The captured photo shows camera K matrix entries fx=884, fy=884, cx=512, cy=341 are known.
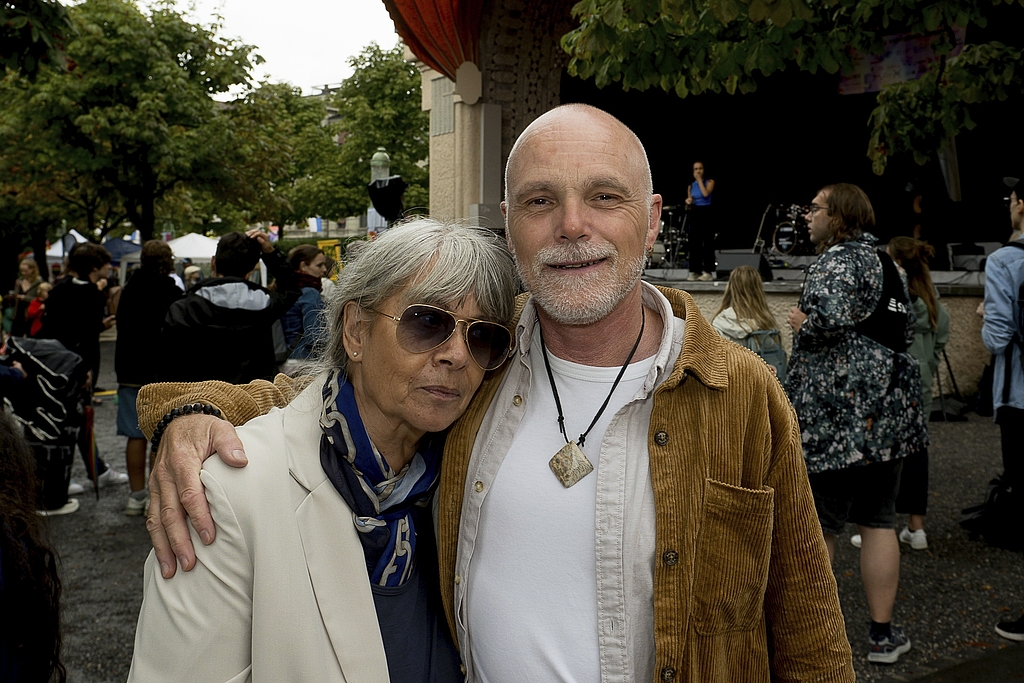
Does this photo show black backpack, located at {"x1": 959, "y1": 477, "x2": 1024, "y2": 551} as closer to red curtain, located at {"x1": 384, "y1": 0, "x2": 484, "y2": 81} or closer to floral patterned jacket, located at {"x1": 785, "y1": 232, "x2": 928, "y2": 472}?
floral patterned jacket, located at {"x1": 785, "y1": 232, "x2": 928, "y2": 472}

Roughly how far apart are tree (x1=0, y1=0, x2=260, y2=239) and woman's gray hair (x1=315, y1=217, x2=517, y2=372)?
19760mm

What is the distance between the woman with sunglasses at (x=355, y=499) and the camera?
165 centimetres

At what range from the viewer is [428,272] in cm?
192

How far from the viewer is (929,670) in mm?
4113

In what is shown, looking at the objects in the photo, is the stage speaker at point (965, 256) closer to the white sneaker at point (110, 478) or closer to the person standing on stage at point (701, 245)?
the person standing on stage at point (701, 245)

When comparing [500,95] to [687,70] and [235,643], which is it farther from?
[235,643]

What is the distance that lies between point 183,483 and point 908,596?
4547 millimetres

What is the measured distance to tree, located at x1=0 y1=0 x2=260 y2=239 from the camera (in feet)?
64.7

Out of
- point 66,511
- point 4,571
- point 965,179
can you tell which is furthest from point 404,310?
point 965,179

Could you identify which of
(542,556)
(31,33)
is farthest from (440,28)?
(542,556)

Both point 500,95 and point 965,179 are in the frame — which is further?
point 965,179

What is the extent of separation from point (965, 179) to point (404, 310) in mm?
16982

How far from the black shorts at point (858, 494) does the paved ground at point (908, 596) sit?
2.20 feet

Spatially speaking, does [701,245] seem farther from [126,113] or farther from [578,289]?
[126,113]
